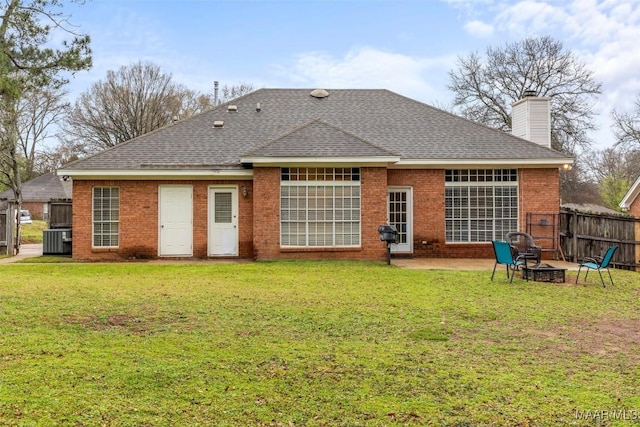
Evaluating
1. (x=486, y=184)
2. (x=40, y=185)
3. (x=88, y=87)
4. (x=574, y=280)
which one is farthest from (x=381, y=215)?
(x=40, y=185)

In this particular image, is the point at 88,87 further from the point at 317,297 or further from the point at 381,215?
the point at 317,297

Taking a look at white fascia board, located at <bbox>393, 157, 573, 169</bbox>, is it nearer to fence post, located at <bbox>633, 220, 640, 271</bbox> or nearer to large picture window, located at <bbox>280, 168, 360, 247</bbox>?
large picture window, located at <bbox>280, 168, 360, 247</bbox>

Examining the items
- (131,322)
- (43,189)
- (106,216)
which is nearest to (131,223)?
(106,216)

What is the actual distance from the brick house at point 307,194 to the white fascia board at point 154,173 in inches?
1.7

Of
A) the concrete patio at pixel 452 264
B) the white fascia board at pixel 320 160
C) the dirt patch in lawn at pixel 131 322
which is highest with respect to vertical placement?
the white fascia board at pixel 320 160

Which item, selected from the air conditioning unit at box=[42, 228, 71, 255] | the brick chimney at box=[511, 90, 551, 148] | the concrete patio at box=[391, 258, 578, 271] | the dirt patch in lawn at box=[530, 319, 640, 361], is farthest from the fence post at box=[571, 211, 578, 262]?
the air conditioning unit at box=[42, 228, 71, 255]

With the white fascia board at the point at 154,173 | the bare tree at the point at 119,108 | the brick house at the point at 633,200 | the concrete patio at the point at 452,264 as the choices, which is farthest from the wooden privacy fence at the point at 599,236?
the bare tree at the point at 119,108

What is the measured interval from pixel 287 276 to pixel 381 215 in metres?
4.12

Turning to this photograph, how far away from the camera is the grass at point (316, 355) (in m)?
3.56

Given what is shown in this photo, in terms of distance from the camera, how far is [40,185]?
47625 mm

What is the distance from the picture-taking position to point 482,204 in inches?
597

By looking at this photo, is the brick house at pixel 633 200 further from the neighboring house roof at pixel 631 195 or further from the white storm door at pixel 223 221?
the white storm door at pixel 223 221

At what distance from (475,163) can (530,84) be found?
23953 millimetres

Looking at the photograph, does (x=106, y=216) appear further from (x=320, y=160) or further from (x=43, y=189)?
(x=43, y=189)
